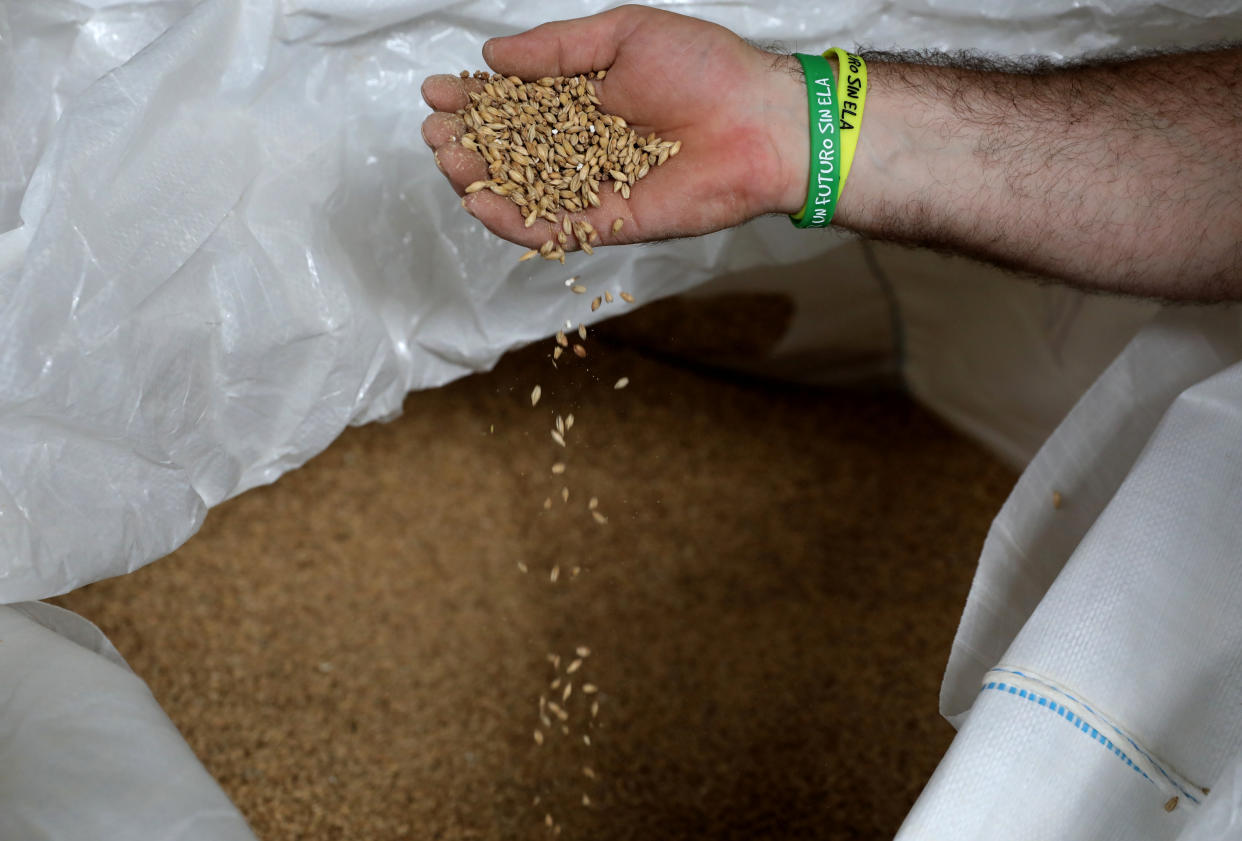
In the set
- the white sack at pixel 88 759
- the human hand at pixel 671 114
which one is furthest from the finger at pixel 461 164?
the white sack at pixel 88 759

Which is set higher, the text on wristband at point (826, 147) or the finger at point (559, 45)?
the finger at point (559, 45)

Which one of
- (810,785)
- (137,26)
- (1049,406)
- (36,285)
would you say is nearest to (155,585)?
(36,285)

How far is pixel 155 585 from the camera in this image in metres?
1.14

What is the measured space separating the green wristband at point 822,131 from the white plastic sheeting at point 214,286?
0.48 ft

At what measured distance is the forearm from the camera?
31.9 inches

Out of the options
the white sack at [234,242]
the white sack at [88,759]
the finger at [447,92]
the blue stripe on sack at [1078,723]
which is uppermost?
the finger at [447,92]

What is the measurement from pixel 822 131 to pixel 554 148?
0.22 metres

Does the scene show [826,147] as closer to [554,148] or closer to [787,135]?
[787,135]

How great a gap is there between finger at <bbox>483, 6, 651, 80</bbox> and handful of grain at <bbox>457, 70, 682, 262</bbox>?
0.04 feet

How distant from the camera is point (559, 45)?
2.59ft

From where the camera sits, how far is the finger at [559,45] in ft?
2.57

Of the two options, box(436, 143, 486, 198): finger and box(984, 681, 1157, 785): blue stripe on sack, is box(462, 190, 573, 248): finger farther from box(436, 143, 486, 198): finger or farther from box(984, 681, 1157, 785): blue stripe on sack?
box(984, 681, 1157, 785): blue stripe on sack

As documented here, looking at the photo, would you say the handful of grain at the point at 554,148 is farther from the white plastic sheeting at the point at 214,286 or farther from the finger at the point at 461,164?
the white plastic sheeting at the point at 214,286

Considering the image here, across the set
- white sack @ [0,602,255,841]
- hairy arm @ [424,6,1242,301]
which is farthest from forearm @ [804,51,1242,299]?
white sack @ [0,602,255,841]
